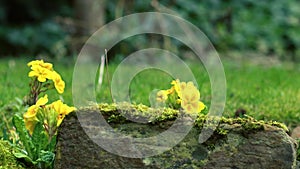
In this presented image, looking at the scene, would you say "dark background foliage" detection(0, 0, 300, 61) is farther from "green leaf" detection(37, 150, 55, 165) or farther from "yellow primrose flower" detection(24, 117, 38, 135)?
"green leaf" detection(37, 150, 55, 165)

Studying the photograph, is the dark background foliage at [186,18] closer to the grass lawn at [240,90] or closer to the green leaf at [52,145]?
the grass lawn at [240,90]

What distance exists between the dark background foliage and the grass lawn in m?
2.50

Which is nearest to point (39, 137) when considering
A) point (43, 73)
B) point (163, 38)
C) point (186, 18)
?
point (43, 73)

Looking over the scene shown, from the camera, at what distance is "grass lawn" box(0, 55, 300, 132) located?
4250mm

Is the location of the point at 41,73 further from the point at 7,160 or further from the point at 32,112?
A: the point at 7,160

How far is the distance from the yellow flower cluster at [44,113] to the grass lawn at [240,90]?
4.56 feet

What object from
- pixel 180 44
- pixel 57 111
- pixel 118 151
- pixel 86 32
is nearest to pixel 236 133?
pixel 118 151

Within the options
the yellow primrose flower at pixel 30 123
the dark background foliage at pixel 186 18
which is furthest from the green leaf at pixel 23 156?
the dark background foliage at pixel 186 18

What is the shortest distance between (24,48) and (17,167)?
7.33 meters

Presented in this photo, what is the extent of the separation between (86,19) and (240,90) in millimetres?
4277

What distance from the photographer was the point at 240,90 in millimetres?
5156

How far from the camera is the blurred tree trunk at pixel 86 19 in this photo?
8.84 meters

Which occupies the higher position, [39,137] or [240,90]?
[240,90]

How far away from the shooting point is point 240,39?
1033 cm
